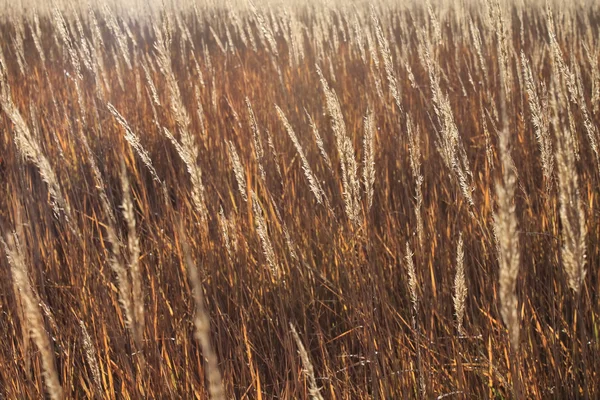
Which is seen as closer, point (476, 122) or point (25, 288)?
point (25, 288)

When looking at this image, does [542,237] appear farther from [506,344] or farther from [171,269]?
[171,269]

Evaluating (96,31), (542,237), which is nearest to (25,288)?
(542,237)

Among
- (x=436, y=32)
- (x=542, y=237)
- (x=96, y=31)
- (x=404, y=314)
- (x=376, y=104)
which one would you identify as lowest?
(x=404, y=314)

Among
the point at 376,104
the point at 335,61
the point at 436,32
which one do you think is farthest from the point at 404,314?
the point at 335,61

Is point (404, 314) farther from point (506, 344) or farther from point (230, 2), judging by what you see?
point (230, 2)

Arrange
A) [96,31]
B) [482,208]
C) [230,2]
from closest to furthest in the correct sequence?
[482,208]
[96,31]
[230,2]

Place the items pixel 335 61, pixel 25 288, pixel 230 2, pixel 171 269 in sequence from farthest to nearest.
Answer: pixel 335 61 < pixel 230 2 < pixel 171 269 < pixel 25 288

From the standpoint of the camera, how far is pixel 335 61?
4398mm

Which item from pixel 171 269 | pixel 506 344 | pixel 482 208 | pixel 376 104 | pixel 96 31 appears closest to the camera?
pixel 506 344

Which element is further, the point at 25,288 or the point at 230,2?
the point at 230,2

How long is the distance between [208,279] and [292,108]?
126 cm

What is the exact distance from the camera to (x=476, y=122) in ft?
9.23

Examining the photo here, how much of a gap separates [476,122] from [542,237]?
1.16 metres

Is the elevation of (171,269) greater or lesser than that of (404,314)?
greater
